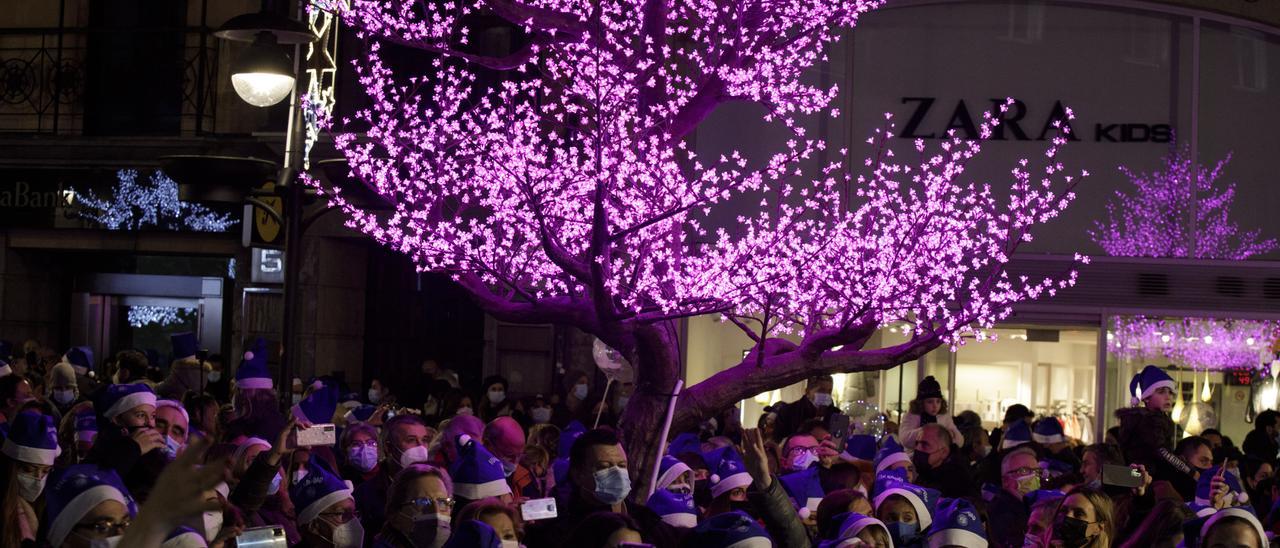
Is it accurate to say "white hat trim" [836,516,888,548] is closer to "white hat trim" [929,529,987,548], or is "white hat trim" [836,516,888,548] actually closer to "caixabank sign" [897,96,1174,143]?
"white hat trim" [929,529,987,548]

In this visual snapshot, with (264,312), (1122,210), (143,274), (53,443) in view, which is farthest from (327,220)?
(53,443)

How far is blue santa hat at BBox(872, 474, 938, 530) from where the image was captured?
738 centimetres

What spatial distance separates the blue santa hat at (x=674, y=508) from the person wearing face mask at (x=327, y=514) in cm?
139

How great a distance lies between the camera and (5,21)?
67.9 ft

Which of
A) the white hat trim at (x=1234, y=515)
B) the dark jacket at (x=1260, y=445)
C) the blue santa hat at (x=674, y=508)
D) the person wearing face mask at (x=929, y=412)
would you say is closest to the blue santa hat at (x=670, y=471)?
the blue santa hat at (x=674, y=508)

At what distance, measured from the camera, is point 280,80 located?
10.0 meters

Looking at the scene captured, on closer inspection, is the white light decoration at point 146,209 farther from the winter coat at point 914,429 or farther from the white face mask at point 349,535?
the white face mask at point 349,535

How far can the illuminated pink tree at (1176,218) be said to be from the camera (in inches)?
710

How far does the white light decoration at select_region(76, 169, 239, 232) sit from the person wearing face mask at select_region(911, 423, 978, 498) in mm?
11744

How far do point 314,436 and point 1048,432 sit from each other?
622cm

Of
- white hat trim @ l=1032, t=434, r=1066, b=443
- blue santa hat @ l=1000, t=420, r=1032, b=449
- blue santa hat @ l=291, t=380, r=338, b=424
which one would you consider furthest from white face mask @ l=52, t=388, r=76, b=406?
white hat trim @ l=1032, t=434, r=1066, b=443

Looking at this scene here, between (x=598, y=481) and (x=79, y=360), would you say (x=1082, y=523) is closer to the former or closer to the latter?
(x=598, y=481)

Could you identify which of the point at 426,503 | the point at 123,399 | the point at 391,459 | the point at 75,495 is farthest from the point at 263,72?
the point at 75,495

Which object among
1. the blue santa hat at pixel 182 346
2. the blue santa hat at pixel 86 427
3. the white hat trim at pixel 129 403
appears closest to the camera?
the white hat trim at pixel 129 403
